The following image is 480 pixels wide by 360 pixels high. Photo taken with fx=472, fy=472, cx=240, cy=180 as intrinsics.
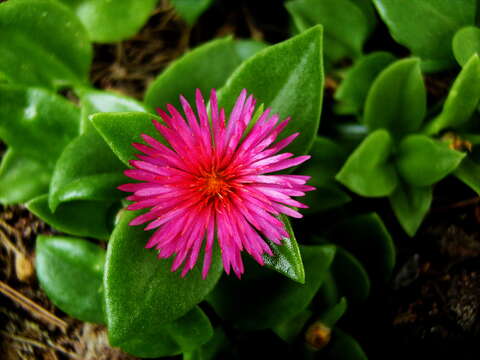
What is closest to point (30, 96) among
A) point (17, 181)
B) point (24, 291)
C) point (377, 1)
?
point (17, 181)

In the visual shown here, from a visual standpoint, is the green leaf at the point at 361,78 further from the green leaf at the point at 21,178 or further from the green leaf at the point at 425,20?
the green leaf at the point at 21,178

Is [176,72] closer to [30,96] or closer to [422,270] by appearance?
[30,96]

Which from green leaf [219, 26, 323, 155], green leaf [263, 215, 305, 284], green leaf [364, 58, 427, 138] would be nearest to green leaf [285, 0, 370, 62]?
green leaf [364, 58, 427, 138]

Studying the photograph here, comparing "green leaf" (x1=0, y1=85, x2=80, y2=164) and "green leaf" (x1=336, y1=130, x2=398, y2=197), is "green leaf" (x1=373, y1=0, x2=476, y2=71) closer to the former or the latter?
"green leaf" (x1=336, y1=130, x2=398, y2=197)

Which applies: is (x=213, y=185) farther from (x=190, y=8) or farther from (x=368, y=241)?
(x=190, y=8)

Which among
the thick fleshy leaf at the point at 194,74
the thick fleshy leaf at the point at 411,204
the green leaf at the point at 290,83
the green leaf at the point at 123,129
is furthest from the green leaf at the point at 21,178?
the thick fleshy leaf at the point at 411,204

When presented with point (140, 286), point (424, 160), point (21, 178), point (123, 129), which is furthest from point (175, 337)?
point (424, 160)
